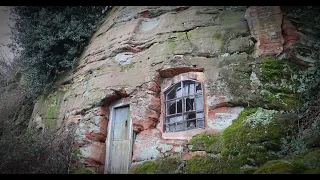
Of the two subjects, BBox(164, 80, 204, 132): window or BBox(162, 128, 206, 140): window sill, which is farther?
BBox(164, 80, 204, 132): window

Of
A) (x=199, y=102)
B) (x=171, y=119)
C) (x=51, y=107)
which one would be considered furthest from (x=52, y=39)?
(x=199, y=102)

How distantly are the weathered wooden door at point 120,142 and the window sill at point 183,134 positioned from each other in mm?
1367

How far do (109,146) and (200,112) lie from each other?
10.3 ft

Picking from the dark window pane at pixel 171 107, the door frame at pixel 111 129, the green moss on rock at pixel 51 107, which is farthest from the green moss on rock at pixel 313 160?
the green moss on rock at pixel 51 107

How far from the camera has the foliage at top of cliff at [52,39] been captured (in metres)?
10.2

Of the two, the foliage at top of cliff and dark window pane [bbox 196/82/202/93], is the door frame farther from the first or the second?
the foliage at top of cliff

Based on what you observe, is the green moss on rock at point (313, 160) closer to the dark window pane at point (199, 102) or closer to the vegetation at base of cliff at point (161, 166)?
the vegetation at base of cliff at point (161, 166)

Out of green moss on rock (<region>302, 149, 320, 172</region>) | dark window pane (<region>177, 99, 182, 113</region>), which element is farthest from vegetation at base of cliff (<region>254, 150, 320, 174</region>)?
dark window pane (<region>177, 99, 182, 113</region>)

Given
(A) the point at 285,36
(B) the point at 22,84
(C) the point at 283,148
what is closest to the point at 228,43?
(A) the point at 285,36

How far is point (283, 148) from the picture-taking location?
5.57m

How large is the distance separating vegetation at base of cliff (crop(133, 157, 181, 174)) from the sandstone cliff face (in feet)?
0.86

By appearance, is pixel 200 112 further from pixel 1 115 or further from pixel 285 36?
pixel 1 115

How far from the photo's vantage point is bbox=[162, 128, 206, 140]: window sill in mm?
6723

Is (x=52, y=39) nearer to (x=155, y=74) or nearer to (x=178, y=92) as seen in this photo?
(x=155, y=74)
